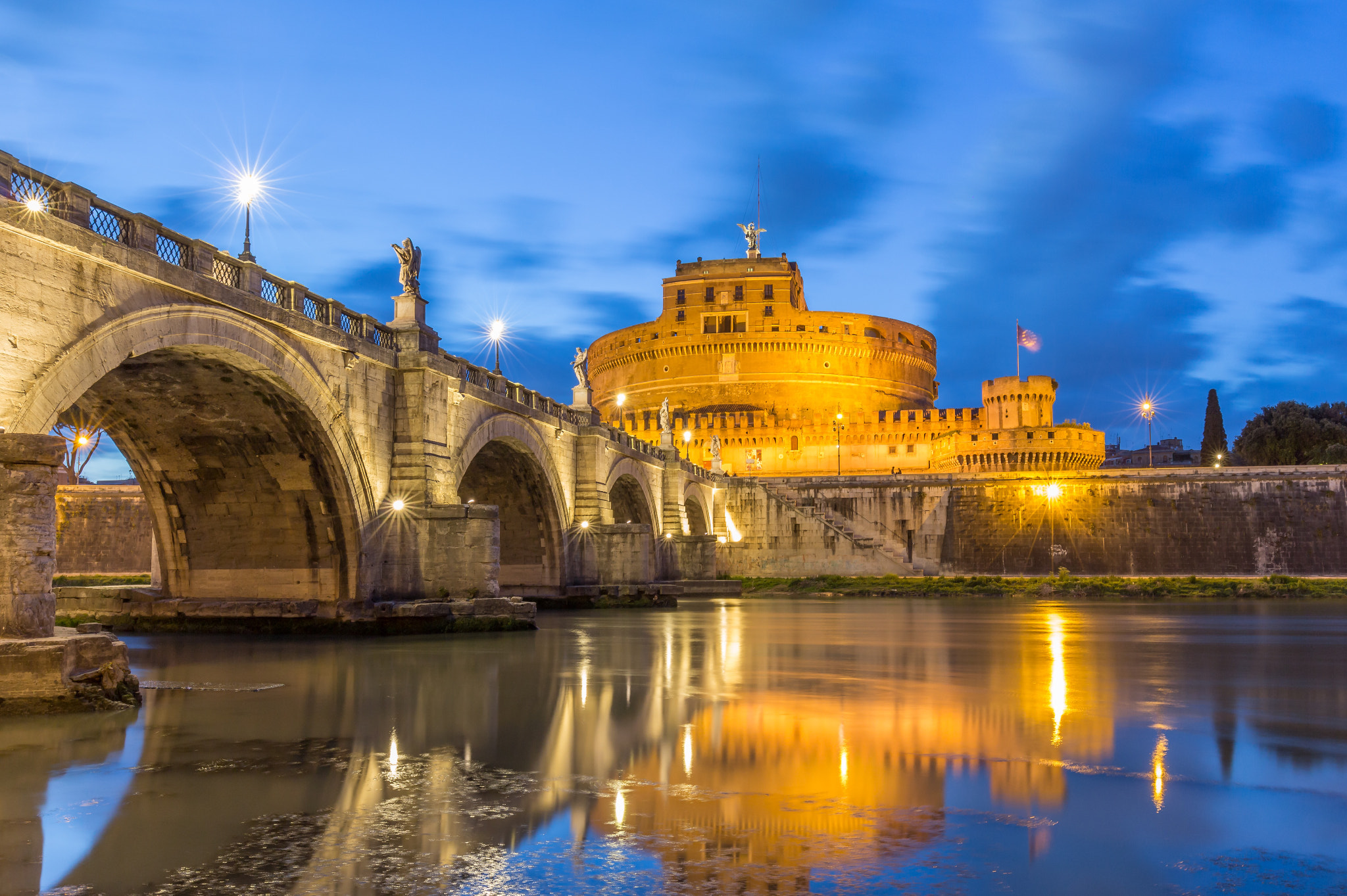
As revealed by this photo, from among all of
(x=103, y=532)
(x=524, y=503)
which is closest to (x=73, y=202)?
(x=524, y=503)

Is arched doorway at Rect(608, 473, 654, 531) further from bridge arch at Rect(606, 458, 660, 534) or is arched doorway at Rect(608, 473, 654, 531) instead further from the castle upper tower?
the castle upper tower

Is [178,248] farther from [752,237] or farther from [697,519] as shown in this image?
[752,237]

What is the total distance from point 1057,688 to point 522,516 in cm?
2131

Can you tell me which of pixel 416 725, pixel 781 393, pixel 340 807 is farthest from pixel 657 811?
pixel 781 393

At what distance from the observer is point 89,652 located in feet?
34.3

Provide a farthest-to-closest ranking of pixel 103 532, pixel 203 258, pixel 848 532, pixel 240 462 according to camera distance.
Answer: pixel 848 532 < pixel 103 532 < pixel 240 462 < pixel 203 258

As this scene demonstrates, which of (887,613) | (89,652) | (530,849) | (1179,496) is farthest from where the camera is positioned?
(1179,496)

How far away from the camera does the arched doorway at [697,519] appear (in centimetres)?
5122

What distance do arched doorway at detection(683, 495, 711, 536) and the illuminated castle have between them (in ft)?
56.9

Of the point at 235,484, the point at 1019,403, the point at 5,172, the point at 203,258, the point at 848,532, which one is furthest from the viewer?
the point at 1019,403

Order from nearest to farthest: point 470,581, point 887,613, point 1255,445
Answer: point 470,581 → point 887,613 → point 1255,445

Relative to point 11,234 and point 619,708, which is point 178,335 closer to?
point 11,234

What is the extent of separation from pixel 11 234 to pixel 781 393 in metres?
71.8

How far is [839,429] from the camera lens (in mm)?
71312
